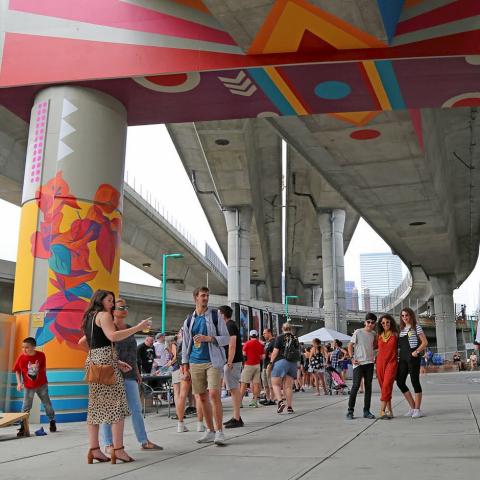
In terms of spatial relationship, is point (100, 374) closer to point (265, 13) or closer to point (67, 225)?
point (67, 225)

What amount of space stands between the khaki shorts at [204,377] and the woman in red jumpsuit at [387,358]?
3715mm

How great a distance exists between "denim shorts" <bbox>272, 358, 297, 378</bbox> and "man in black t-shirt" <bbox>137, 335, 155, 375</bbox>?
11.5ft

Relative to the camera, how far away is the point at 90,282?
11.8 m

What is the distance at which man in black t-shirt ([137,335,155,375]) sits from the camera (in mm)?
13781

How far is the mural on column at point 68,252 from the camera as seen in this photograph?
11.4 m

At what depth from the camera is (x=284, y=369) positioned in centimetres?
1173

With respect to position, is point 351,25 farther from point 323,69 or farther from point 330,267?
point 330,267

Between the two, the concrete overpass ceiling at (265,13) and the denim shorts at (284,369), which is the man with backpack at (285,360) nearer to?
the denim shorts at (284,369)

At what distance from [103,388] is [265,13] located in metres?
7.74

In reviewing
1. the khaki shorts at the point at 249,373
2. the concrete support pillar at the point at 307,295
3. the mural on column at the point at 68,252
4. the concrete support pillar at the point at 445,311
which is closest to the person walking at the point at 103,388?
the mural on column at the point at 68,252

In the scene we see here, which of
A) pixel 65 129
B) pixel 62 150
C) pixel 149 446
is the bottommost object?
pixel 149 446

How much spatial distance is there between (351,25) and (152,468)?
8816 mm

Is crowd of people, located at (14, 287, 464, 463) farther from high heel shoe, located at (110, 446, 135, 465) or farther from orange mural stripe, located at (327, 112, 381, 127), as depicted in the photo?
orange mural stripe, located at (327, 112, 381, 127)

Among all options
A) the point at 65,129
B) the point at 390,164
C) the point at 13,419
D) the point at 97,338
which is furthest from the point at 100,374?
the point at 390,164
